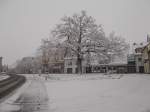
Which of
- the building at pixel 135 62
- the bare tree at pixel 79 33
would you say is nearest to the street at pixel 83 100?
the bare tree at pixel 79 33

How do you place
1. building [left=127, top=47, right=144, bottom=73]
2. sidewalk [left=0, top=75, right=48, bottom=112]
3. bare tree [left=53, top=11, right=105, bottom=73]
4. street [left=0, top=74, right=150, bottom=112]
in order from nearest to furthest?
1. street [left=0, top=74, right=150, bottom=112]
2. sidewalk [left=0, top=75, right=48, bottom=112]
3. bare tree [left=53, top=11, right=105, bottom=73]
4. building [left=127, top=47, right=144, bottom=73]

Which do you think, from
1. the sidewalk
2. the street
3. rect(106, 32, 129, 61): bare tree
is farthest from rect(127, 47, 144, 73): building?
the sidewalk

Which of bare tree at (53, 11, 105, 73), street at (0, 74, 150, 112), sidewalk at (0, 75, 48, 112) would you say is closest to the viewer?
street at (0, 74, 150, 112)

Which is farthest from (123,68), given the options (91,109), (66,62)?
(91,109)

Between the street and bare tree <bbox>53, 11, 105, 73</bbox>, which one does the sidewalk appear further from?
bare tree <bbox>53, 11, 105, 73</bbox>

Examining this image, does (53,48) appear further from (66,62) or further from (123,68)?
(66,62)

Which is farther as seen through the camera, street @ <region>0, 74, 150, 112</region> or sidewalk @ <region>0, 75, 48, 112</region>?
sidewalk @ <region>0, 75, 48, 112</region>

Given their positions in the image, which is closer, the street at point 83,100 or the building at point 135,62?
the street at point 83,100

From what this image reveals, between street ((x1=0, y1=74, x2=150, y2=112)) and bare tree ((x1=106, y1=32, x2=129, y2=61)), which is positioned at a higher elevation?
bare tree ((x1=106, y1=32, x2=129, y2=61))

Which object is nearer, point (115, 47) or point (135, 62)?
point (115, 47)

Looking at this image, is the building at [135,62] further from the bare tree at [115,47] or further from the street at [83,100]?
the street at [83,100]

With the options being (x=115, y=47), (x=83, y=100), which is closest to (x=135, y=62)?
(x=115, y=47)

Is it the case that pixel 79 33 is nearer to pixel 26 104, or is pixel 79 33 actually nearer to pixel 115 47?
pixel 115 47

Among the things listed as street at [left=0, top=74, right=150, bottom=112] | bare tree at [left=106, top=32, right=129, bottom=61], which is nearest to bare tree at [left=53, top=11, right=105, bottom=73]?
bare tree at [left=106, top=32, right=129, bottom=61]
